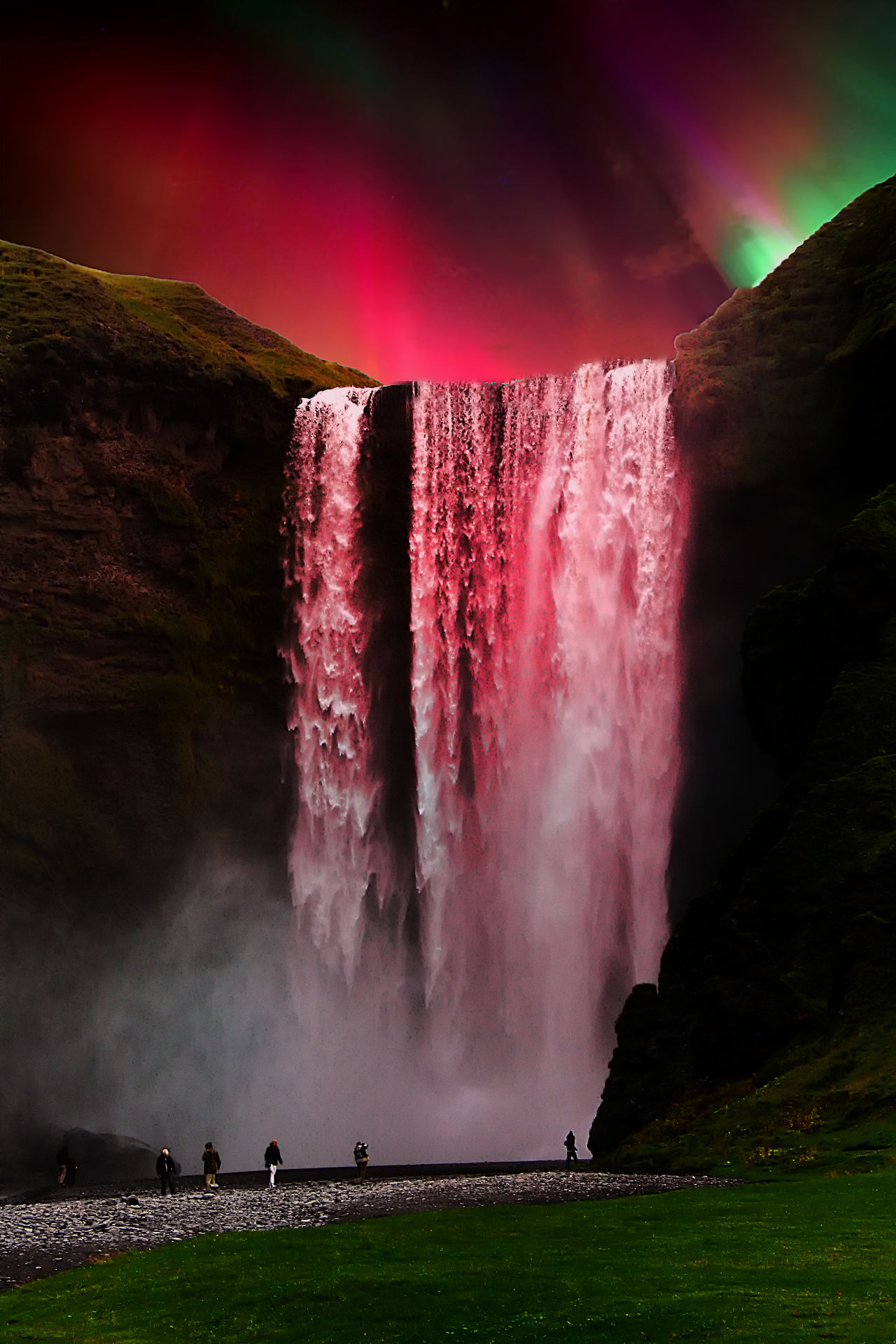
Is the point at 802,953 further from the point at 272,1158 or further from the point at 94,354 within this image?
the point at 94,354

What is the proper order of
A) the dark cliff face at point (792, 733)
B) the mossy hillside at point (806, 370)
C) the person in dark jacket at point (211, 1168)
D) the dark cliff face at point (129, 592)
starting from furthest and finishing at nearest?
the dark cliff face at point (129, 592) < the mossy hillside at point (806, 370) < the person in dark jacket at point (211, 1168) < the dark cliff face at point (792, 733)

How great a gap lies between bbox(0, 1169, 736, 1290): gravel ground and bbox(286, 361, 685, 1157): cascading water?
12.3m

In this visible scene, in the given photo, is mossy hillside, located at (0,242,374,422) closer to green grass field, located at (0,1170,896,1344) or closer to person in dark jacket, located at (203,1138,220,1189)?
person in dark jacket, located at (203,1138,220,1189)

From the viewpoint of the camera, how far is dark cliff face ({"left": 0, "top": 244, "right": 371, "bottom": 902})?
47656 millimetres

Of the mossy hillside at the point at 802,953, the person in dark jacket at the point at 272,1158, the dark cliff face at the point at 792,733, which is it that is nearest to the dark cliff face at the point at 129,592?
the person in dark jacket at the point at 272,1158

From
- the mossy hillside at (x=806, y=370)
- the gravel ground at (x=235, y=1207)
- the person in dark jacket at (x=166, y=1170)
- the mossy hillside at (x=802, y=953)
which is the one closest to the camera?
the gravel ground at (x=235, y=1207)

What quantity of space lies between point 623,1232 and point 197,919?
3410 centimetres

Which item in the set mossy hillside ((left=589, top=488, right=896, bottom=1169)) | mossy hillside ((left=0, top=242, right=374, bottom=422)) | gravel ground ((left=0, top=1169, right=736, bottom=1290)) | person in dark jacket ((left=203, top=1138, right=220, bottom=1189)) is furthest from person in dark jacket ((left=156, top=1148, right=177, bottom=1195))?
mossy hillside ((left=0, top=242, right=374, bottom=422))

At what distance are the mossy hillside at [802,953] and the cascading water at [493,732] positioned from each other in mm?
8708

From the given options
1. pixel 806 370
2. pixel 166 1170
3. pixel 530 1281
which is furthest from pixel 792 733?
A: pixel 530 1281

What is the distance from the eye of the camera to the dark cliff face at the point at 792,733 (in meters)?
28.4

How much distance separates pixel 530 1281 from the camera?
14.1m

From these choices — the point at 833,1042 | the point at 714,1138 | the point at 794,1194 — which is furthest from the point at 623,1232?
the point at 833,1042

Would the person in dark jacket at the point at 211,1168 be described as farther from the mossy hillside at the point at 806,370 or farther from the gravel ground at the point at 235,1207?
the mossy hillside at the point at 806,370
